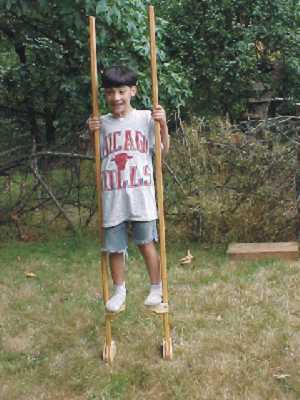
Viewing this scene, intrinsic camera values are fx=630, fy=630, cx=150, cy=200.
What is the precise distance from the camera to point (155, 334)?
4.44 metres

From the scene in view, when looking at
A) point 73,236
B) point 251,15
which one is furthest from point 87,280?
point 251,15

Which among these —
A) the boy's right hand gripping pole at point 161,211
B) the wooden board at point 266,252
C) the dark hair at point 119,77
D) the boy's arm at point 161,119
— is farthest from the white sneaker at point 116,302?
the wooden board at point 266,252

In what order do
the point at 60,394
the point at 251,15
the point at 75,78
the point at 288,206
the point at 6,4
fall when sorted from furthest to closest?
the point at 251,15 → the point at 75,78 → the point at 288,206 → the point at 6,4 → the point at 60,394

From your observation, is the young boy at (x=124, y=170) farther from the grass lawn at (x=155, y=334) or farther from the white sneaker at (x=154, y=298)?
the grass lawn at (x=155, y=334)

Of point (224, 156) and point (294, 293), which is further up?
point (224, 156)

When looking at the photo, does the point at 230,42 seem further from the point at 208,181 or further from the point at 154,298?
the point at 154,298

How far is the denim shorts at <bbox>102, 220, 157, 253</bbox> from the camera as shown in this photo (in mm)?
3984

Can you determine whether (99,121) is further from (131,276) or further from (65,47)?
(65,47)

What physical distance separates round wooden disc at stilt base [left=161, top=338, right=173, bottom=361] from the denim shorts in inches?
26.3

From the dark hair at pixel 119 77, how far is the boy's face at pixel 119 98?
0.03m

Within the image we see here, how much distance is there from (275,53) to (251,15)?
0.94 m

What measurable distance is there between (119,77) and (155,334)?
1805mm

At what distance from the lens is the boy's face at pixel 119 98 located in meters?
3.91

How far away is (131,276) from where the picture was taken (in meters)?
5.83
